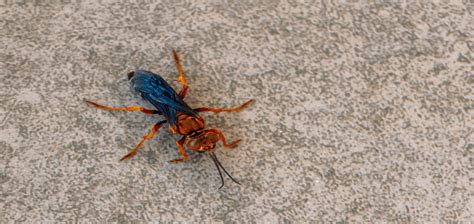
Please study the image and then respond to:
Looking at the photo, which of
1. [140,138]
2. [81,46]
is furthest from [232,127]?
[81,46]

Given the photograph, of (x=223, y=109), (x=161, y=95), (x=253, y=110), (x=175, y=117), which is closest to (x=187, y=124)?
(x=175, y=117)

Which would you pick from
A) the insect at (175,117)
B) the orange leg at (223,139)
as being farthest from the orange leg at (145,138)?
the orange leg at (223,139)

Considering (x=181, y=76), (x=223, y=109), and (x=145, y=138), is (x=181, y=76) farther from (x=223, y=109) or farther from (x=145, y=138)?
(x=145, y=138)

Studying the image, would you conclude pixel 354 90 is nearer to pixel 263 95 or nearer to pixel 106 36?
pixel 263 95

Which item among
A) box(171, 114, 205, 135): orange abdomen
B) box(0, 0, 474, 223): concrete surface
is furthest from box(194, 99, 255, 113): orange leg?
box(171, 114, 205, 135): orange abdomen

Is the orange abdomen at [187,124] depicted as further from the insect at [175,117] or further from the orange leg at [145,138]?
the orange leg at [145,138]

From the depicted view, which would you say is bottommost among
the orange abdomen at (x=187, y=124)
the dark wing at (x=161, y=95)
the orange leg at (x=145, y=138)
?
the orange leg at (x=145, y=138)
